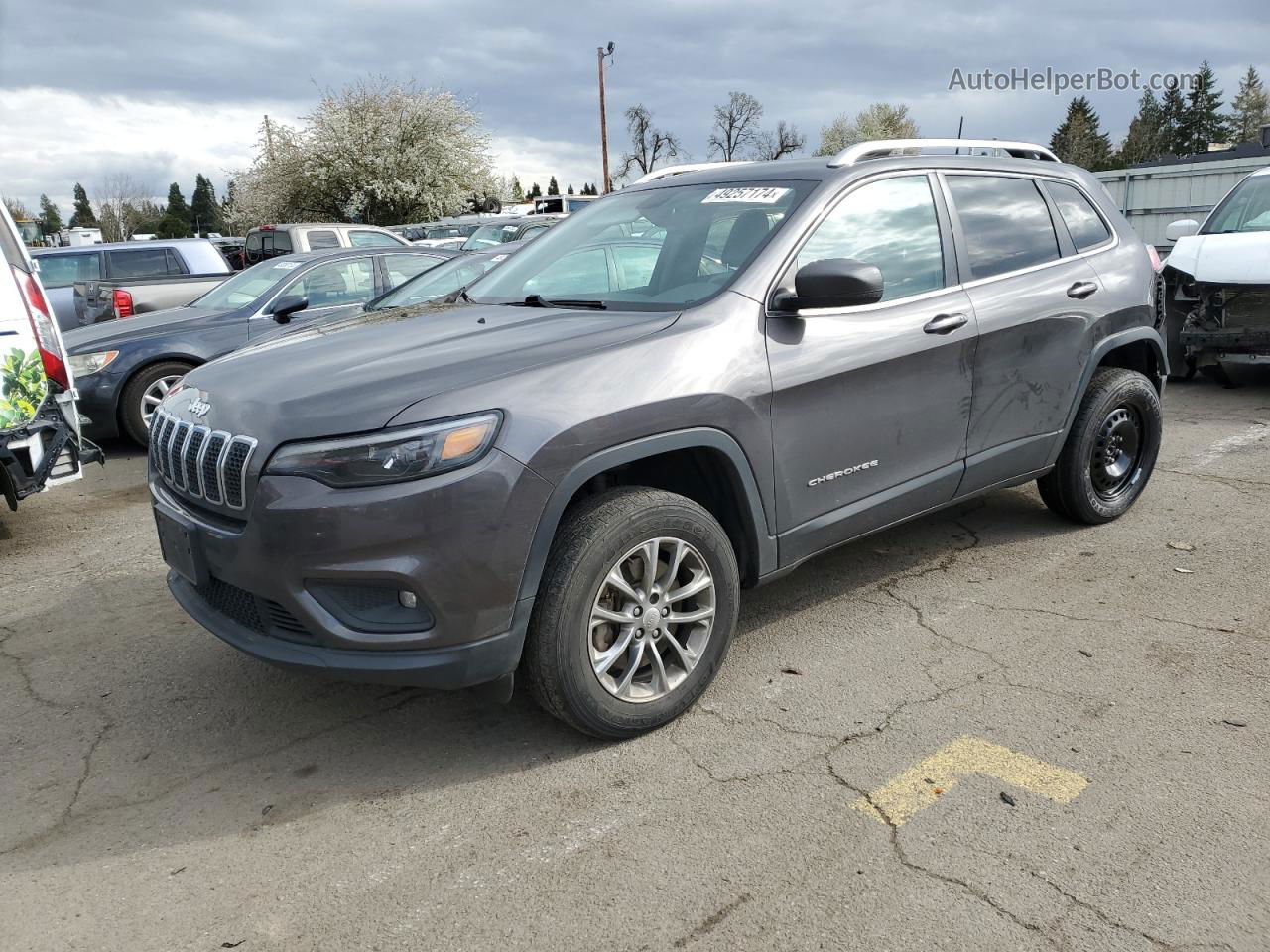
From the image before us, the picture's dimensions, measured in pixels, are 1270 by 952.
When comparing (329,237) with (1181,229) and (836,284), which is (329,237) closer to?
(1181,229)

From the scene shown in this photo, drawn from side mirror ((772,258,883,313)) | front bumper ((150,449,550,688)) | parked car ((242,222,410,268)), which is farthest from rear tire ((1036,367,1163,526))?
parked car ((242,222,410,268))

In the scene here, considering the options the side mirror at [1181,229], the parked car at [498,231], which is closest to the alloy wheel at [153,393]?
the parked car at [498,231]

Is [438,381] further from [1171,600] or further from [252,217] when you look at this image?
[252,217]

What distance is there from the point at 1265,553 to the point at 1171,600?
34.5 inches

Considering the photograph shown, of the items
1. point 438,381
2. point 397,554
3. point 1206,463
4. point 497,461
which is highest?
point 438,381

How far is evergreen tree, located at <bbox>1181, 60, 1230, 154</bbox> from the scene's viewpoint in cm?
8562

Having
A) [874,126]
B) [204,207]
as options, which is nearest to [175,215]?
[204,207]

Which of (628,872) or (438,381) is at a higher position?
(438,381)

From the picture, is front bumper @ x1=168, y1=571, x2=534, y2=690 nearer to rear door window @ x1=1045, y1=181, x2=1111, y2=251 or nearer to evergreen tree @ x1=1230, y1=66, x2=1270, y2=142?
rear door window @ x1=1045, y1=181, x2=1111, y2=251

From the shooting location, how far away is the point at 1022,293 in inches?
167

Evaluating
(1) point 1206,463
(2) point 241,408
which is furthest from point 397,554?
(1) point 1206,463

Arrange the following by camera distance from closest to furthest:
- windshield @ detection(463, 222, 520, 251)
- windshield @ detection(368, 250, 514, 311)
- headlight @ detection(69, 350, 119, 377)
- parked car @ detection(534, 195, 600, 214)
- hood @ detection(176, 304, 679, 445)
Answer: hood @ detection(176, 304, 679, 445), windshield @ detection(368, 250, 514, 311), headlight @ detection(69, 350, 119, 377), windshield @ detection(463, 222, 520, 251), parked car @ detection(534, 195, 600, 214)

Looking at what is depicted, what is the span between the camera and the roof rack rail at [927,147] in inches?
153

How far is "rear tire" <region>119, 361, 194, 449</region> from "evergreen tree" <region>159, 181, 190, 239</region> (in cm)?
7602
